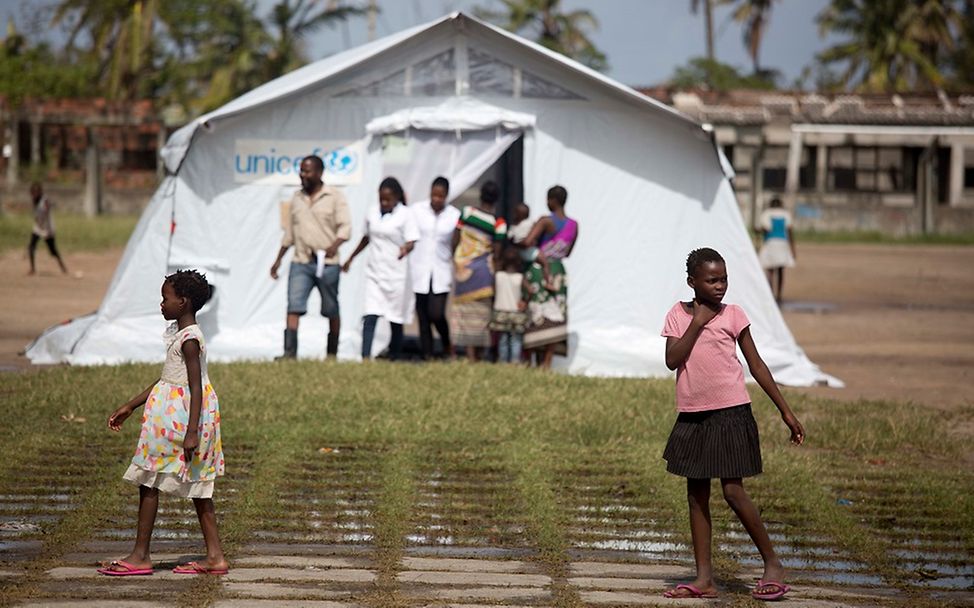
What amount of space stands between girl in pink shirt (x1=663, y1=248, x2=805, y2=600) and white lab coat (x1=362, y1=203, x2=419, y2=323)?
6298 millimetres

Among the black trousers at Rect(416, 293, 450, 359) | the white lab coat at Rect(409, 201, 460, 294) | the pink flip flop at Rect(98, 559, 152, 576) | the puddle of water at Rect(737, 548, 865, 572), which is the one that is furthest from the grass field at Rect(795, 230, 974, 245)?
the pink flip flop at Rect(98, 559, 152, 576)

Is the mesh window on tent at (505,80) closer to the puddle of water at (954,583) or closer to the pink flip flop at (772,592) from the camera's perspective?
the puddle of water at (954,583)

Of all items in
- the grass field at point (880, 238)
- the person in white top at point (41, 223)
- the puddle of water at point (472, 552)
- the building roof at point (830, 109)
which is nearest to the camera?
the puddle of water at point (472, 552)

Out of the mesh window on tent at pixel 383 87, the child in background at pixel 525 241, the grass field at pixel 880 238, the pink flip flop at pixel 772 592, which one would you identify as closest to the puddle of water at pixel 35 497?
the pink flip flop at pixel 772 592

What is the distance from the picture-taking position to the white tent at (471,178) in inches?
487

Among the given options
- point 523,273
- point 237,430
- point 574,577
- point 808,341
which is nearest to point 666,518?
point 574,577

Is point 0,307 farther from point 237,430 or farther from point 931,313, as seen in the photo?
point 931,313

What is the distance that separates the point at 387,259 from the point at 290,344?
1082mm

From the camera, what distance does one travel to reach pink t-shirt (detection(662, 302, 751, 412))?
5.62 m

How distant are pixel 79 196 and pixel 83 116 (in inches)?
90.9

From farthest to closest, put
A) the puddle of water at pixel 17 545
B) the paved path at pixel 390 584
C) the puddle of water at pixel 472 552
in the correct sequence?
1. the puddle of water at pixel 472 552
2. the puddle of water at pixel 17 545
3. the paved path at pixel 390 584

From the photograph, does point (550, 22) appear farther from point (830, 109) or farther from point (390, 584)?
point (390, 584)

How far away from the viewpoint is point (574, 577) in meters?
5.89

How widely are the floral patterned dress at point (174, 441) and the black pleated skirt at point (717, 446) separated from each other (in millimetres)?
1849
